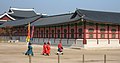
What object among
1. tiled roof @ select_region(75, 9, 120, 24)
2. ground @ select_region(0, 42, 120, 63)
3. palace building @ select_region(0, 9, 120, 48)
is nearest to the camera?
ground @ select_region(0, 42, 120, 63)

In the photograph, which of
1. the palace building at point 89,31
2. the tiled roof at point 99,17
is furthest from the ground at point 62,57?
the tiled roof at point 99,17

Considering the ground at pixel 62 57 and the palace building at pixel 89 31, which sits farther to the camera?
the palace building at pixel 89 31

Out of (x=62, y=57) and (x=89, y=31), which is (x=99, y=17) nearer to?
(x=89, y=31)

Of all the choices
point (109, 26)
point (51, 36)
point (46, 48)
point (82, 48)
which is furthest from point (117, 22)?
point (46, 48)

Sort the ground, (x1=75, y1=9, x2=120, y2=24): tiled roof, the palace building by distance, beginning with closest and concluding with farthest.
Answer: the ground, the palace building, (x1=75, y1=9, x2=120, y2=24): tiled roof

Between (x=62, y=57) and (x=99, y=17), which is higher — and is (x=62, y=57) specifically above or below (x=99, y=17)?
below

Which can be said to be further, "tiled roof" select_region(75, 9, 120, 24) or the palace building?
"tiled roof" select_region(75, 9, 120, 24)

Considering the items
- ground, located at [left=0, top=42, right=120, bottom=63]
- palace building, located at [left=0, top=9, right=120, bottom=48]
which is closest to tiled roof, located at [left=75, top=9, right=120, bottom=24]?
palace building, located at [left=0, top=9, right=120, bottom=48]

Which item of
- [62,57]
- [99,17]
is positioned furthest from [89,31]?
[62,57]

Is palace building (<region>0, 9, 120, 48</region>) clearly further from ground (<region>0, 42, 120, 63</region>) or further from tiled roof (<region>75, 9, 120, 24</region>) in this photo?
ground (<region>0, 42, 120, 63</region>)

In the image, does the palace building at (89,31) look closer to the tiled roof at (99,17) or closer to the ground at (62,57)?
the tiled roof at (99,17)

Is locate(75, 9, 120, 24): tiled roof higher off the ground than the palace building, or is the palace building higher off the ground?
locate(75, 9, 120, 24): tiled roof

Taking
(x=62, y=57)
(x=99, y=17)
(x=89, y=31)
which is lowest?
(x=62, y=57)

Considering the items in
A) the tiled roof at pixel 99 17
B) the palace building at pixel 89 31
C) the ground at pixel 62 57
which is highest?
the tiled roof at pixel 99 17
